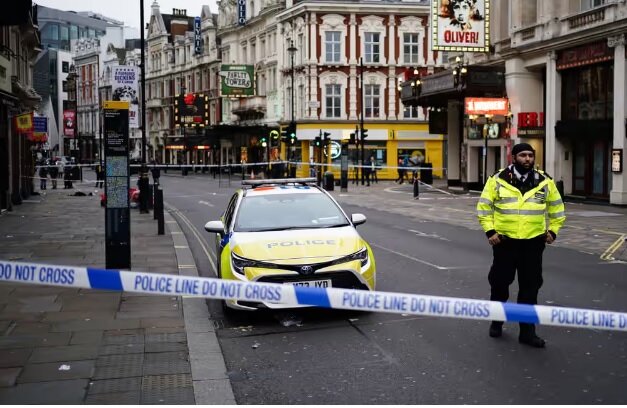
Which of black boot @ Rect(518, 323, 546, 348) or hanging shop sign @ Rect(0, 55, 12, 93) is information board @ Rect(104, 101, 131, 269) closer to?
black boot @ Rect(518, 323, 546, 348)

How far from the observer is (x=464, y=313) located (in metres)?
5.27

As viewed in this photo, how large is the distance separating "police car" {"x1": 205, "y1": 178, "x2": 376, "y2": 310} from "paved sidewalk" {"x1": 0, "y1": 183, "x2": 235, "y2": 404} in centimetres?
89

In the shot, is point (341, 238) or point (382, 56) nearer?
point (341, 238)

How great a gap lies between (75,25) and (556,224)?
13251cm

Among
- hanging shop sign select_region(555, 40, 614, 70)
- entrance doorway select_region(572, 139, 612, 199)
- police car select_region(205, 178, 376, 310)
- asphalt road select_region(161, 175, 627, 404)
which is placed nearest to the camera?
asphalt road select_region(161, 175, 627, 404)

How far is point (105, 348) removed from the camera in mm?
7617

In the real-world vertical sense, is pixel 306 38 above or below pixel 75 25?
below

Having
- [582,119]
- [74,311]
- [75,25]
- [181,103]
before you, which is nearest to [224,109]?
[181,103]

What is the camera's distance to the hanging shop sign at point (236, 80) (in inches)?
2349

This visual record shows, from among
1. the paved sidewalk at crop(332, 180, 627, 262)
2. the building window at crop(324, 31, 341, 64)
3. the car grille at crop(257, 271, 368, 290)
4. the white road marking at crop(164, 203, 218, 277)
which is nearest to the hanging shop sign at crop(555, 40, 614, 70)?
the paved sidewalk at crop(332, 180, 627, 262)

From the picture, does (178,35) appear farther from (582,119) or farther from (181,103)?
(582,119)

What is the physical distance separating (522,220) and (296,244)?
261 cm

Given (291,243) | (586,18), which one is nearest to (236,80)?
(586,18)

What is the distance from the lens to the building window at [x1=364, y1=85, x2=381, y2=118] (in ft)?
200
